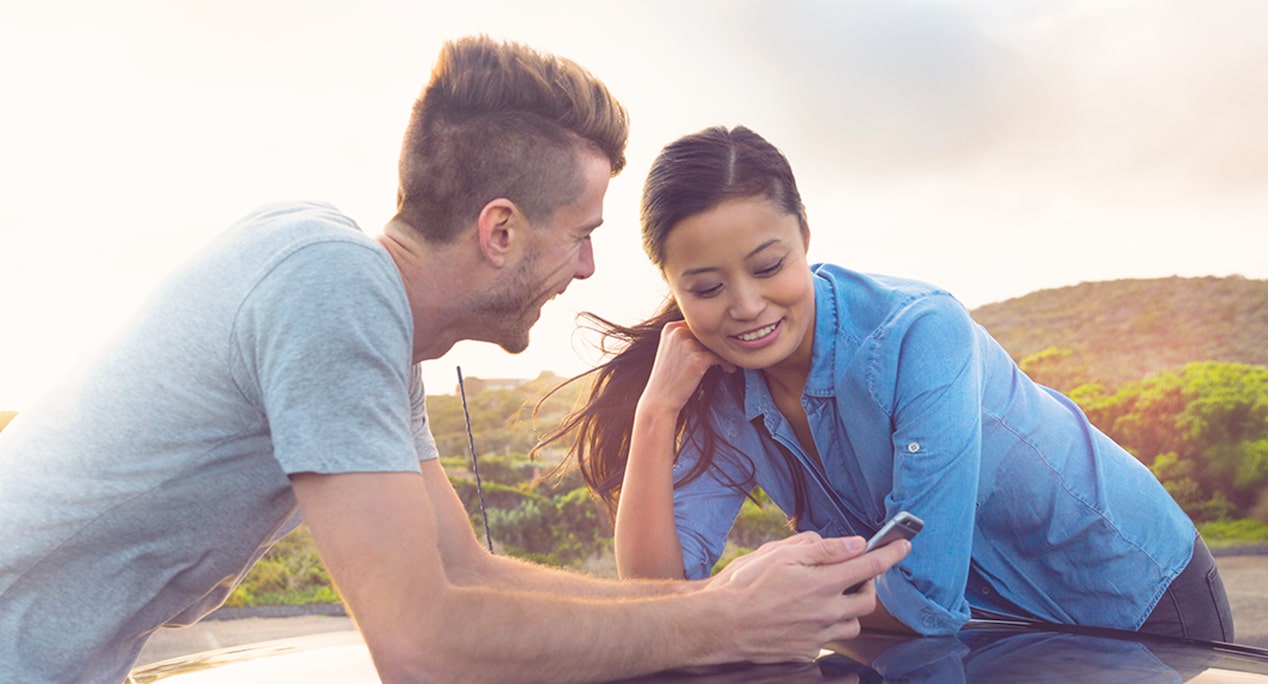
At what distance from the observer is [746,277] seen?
2.28 m

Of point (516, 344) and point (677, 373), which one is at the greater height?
point (516, 344)

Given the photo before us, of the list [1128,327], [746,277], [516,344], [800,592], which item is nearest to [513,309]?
[516,344]

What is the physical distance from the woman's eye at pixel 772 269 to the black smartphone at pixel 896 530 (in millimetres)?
651

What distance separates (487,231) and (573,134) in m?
0.28

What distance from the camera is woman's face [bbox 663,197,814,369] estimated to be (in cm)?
226

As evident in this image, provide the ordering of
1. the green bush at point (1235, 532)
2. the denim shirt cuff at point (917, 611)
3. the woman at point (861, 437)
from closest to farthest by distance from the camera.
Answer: the denim shirt cuff at point (917, 611) → the woman at point (861, 437) → the green bush at point (1235, 532)

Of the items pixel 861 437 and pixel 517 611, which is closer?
pixel 517 611

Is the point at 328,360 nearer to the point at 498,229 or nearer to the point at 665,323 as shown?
the point at 498,229

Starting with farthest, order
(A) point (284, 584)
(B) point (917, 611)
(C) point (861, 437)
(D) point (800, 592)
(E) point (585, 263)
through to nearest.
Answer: (A) point (284, 584)
(C) point (861, 437)
(E) point (585, 263)
(B) point (917, 611)
(D) point (800, 592)

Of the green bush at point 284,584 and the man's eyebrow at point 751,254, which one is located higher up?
the man's eyebrow at point 751,254

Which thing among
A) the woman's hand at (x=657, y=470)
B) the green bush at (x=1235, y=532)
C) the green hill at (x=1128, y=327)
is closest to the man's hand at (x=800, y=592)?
the woman's hand at (x=657, y=470)

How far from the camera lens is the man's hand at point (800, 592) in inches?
68.4

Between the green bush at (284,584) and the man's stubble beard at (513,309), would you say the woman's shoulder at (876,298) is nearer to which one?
the man's stubble beard at (513,309)

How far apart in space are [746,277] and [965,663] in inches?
37.5
